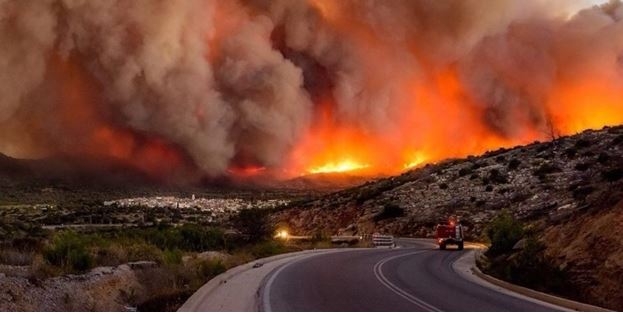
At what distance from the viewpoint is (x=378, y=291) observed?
13.3 meters

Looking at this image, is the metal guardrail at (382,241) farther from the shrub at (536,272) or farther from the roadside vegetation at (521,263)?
the shrub at (536,272)

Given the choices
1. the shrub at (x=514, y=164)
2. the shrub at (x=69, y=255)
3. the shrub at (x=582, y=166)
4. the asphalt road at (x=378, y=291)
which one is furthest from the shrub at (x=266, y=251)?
the shrub at (x=514, y=164)

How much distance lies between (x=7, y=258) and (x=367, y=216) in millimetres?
44844

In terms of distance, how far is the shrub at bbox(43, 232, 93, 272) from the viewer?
14289mm

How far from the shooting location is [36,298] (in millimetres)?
10766

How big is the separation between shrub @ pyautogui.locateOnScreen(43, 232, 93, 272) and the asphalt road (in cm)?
441

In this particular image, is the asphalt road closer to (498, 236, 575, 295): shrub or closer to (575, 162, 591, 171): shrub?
(498, 236, 575, 295): shrub

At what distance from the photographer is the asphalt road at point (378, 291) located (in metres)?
10.9

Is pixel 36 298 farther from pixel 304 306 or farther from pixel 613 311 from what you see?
pixel 613 311

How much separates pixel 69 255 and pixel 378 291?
7424 mm

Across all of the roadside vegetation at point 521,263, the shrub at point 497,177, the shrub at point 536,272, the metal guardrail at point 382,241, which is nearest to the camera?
the shrub at point 536,272

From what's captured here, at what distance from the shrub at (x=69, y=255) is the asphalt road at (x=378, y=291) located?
4.41 metres

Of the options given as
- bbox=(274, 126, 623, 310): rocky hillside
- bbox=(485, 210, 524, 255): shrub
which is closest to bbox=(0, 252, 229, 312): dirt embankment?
bbox=(485, 210, 524, 255): shrub

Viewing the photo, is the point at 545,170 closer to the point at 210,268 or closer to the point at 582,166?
the point at 582,166
